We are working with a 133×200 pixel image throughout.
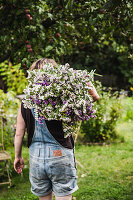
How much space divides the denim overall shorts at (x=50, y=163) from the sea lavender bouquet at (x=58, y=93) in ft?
0.56

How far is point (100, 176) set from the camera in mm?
4293

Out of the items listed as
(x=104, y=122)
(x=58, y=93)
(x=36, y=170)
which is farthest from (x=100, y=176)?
(x=58, y=93)

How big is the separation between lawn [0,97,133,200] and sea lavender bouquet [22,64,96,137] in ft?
6.65

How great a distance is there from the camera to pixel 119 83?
14727 mm

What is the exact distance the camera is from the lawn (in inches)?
142

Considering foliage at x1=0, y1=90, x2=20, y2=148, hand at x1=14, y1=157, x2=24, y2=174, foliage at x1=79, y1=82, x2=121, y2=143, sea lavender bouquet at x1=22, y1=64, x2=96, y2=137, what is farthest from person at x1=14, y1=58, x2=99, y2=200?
foliage at x1=79, y1=82, x2=121, y2=143

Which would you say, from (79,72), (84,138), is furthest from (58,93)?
(84,138)

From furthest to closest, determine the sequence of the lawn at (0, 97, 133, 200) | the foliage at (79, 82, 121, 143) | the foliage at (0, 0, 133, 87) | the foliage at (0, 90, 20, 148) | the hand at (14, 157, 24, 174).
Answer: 1. the foliage at (79, 82, 121, 143)
2. the foliage at (0, 90, 20, 148)
3. the lawn at (0, 97, 133, 200)
4. the foliage at (0, 0, 133, 87)
5. the hand at (14, 157, 24, 174)

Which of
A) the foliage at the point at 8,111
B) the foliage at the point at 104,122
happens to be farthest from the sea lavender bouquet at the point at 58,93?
the foliage at the point at 104,122

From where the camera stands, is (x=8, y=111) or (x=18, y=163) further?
(x=8, y=111)

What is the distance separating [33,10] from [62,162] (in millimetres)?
2416

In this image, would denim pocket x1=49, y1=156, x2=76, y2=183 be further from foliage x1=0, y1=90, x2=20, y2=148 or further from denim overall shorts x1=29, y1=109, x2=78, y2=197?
foliage x1=0, y1=90, x2=20, y2=148

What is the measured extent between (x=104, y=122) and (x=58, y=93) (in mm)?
4479

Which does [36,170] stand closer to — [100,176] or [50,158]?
[50,158]
